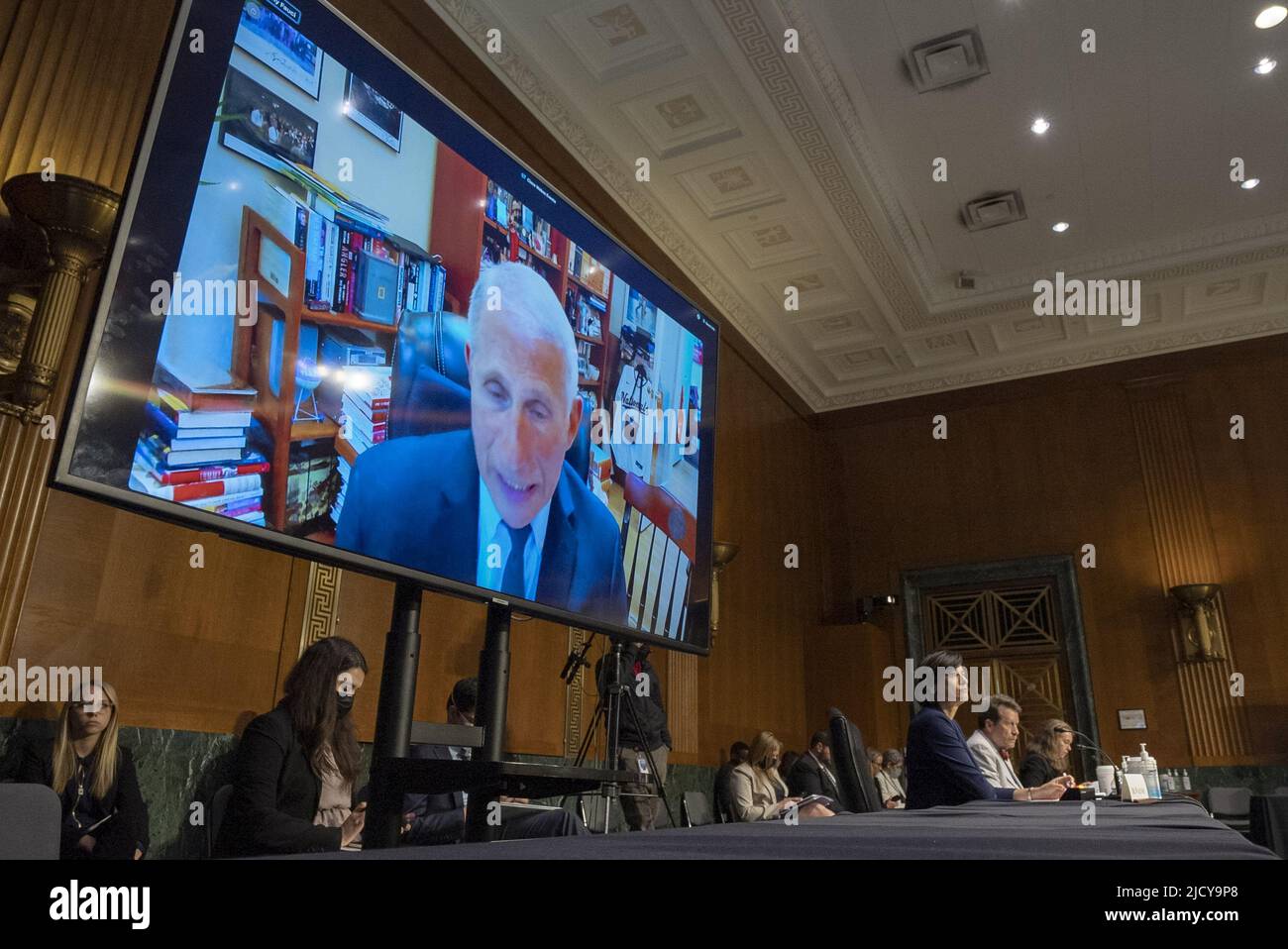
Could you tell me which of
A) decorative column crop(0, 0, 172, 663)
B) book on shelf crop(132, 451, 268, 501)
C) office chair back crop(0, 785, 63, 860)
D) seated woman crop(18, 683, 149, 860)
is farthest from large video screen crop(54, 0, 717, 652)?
seated woman crop(18, 683, 149, 860)

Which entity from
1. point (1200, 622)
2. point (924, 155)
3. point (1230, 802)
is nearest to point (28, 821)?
point (924, 155)

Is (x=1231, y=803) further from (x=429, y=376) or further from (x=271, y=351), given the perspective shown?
(x=271, y=351)

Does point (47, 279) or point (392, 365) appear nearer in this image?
point (392, 365)

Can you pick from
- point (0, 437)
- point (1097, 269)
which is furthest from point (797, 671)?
point (0, 437)

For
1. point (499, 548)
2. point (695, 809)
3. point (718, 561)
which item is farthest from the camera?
point (718, 561)

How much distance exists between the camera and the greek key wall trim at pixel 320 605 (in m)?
3.81

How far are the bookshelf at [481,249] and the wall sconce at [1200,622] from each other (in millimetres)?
7381

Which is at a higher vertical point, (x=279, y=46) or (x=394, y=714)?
(x=279, y=46)

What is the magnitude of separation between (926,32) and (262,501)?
554cm

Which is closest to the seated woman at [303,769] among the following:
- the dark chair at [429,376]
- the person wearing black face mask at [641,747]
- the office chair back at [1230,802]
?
the dark chair at [429,376]

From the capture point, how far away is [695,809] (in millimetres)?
5711

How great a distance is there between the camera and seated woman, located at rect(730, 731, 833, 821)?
223 inches

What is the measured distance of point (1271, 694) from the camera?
7504 mm

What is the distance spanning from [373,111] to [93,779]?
208cm
